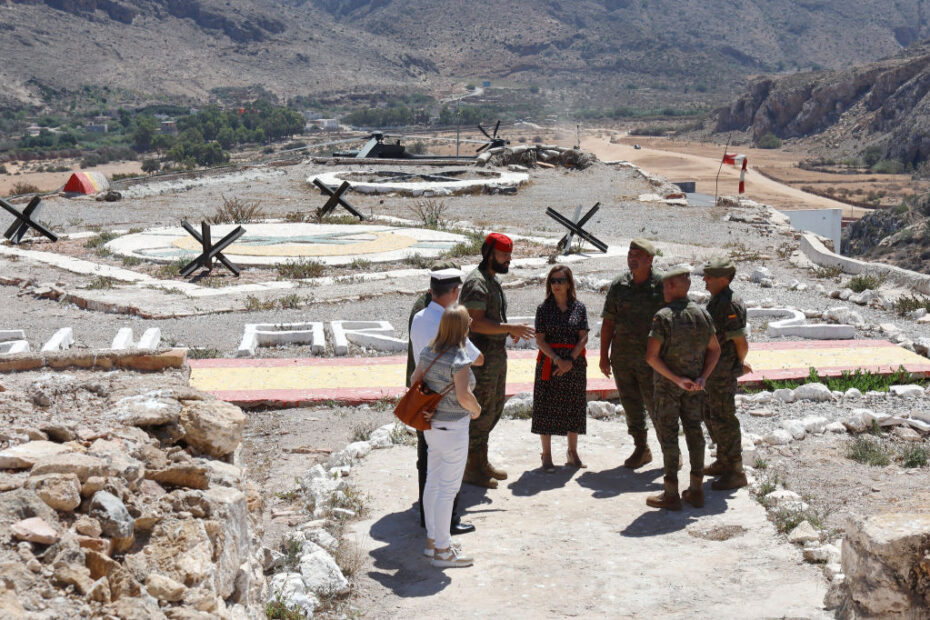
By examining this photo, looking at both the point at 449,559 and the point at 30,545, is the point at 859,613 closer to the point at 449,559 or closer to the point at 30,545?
the point at 449,559

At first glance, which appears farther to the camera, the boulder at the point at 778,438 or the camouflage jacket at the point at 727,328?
the boulder at the point at 778,438

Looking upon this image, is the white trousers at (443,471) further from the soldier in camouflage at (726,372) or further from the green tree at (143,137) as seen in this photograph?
the green tree at (143,137)

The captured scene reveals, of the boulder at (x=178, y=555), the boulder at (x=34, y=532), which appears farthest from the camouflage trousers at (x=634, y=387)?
the boulder at (x=34, y=532)

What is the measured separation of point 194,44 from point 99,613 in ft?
457

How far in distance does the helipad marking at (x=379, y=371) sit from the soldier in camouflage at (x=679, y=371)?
297 cm

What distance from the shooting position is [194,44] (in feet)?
437

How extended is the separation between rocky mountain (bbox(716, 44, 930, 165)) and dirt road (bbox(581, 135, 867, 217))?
6652 mm

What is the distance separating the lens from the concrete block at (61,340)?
1101 centimetres

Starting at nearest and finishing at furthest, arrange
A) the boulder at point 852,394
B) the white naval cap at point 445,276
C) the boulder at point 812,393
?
the white naval cap at point 445,276
the boulder at point 812,393
the boulder at point 852,394

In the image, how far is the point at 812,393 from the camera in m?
9.38

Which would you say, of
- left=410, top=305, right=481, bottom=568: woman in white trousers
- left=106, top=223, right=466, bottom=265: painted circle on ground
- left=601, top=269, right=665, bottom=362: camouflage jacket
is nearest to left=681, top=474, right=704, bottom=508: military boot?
left=601, top=269, right=665, bottom=362: camouflage jacket

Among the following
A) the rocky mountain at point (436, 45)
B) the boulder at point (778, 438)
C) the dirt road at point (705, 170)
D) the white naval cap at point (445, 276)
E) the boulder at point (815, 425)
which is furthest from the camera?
the rocky mountain at point (436, 45)

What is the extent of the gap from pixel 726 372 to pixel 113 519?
4.32 metres

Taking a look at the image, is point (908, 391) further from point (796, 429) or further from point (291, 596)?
point (291, 596)
